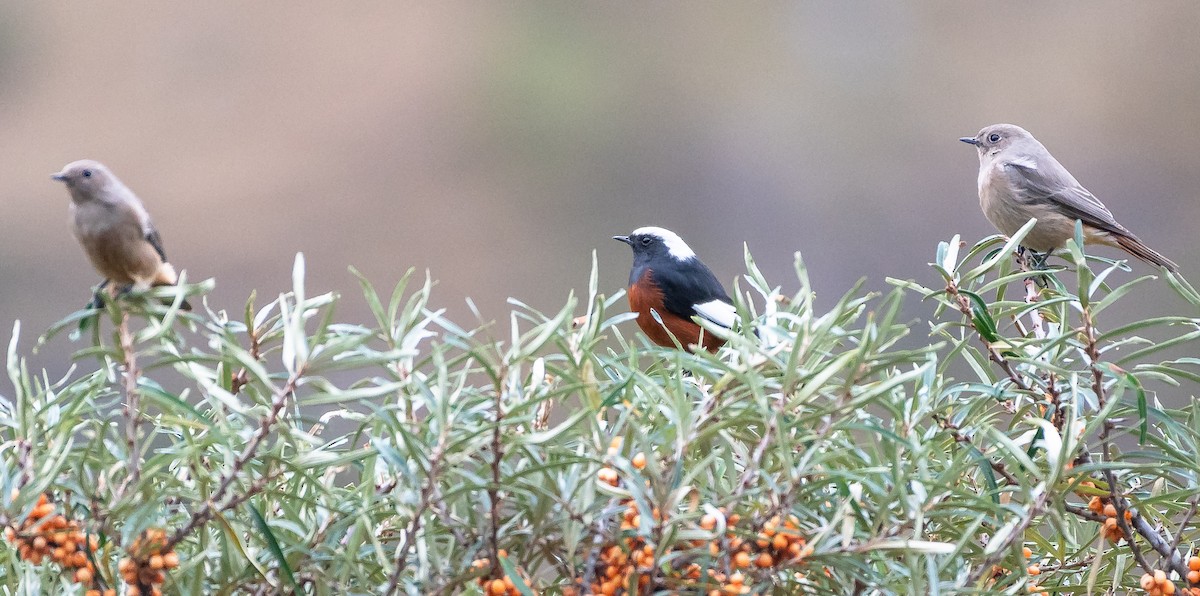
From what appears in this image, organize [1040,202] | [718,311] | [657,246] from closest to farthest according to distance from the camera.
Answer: [1040,202], [718,311], [657,246]

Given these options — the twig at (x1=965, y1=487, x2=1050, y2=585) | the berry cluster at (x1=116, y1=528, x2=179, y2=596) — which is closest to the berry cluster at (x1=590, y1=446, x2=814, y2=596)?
the twig at (x1=965, y1=487, x2=1050, y2=585)

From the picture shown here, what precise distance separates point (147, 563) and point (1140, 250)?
5.56 feet

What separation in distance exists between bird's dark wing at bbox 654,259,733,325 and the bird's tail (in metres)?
0.75

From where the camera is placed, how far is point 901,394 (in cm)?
68

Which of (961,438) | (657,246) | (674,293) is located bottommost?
(961,438)

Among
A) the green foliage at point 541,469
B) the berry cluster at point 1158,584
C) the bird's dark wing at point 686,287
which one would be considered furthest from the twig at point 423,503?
the bird's dark wing at point 686,287

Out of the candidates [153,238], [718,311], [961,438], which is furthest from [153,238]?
[718,311]

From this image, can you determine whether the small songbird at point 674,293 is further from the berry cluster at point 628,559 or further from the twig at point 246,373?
the berry cluster at point 628,559

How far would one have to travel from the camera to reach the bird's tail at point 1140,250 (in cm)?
172

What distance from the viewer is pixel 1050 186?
6.41ft

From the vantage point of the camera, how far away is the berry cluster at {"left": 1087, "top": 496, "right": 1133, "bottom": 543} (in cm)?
75

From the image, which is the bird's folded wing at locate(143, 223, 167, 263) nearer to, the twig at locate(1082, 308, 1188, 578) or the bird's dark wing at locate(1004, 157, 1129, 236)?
the twig at locate(1082, 308, 1188, 578)

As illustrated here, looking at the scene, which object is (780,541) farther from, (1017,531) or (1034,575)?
(1034,575)

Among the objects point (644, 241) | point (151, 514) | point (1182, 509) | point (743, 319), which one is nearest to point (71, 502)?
point (151, 514)
